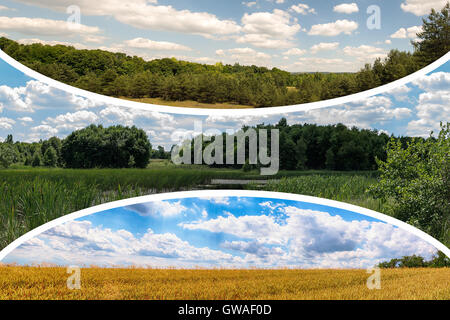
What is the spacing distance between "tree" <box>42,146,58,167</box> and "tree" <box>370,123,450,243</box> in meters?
8.61

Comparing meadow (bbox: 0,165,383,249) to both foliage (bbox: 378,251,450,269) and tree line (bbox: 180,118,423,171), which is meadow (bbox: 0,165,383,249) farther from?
foliage (bbox: 378,251,450,269)

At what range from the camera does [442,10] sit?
15438mm

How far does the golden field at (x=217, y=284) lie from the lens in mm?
8203

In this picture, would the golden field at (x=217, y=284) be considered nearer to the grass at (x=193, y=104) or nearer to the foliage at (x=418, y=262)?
the foliage at (x=418, y=262)

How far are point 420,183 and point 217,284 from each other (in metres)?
5.53

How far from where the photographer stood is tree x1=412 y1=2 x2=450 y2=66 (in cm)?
1573

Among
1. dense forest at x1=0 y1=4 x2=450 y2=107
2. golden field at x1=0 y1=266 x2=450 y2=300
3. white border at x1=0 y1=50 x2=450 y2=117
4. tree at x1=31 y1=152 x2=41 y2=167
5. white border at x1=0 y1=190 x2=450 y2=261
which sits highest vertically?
dense forest at x1=0 y1=4 x2=450 y2=107

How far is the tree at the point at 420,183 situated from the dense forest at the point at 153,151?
761mm

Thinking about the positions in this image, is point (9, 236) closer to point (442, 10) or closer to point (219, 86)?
point (219, 86)

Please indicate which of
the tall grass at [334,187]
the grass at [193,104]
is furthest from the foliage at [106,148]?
the grass at [193,104]

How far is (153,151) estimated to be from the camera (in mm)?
12117

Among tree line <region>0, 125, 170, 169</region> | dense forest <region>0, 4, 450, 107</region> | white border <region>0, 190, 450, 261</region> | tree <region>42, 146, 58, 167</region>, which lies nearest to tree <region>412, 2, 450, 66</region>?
dense forest <region>0, 4, 450, 107</region>

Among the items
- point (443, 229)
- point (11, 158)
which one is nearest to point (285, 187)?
point (443, 229)

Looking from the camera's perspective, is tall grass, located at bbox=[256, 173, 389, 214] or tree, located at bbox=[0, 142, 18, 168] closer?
tall grass, located at bbox=[256, 173, 389, 214]
